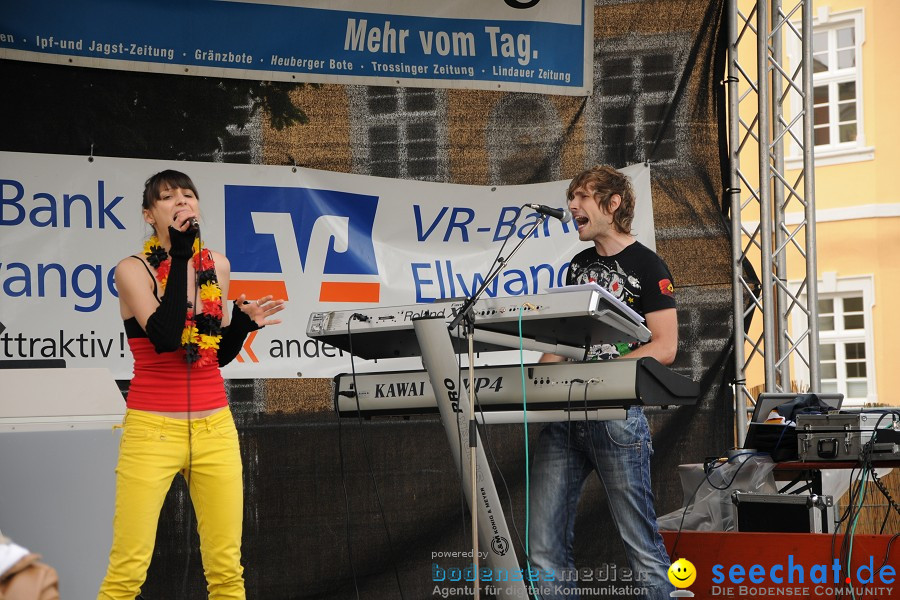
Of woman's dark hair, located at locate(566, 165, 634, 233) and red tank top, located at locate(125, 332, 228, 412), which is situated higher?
woman's dark hair, located at locate(566, 165, 634, 233)

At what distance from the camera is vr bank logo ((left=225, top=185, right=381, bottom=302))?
4621 mm

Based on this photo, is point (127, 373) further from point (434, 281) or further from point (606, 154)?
point (606, 154)

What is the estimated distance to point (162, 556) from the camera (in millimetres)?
4438

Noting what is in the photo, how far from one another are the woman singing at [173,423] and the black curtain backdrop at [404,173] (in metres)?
1.46

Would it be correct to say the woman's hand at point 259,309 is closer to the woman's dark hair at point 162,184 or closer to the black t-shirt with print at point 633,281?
the woman's dark hair at point 162,184

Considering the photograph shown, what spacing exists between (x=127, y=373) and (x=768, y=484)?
277cm

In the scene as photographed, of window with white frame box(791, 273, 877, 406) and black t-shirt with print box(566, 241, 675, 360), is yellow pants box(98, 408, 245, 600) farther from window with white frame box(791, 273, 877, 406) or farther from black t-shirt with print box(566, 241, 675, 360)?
window with white frame box(791, 273, 877, 406)

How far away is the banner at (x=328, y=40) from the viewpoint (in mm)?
4445

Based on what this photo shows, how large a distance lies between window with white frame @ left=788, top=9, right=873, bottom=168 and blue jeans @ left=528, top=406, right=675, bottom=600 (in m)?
12.7

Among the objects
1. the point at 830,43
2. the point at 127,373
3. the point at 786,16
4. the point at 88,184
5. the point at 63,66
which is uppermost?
the point at 830,43

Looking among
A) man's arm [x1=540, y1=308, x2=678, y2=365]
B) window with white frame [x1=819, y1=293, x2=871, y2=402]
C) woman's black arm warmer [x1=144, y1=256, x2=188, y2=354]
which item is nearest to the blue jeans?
man's arm [x1=540, y1=308, x2=678, y2=365]

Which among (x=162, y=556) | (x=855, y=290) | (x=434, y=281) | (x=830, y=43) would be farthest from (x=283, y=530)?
(x=830, y=43)

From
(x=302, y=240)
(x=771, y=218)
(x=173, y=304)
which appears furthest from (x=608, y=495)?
(x=771, y=218)

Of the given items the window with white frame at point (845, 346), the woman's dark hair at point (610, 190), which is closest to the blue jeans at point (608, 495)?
the woman's dark hair at point (610, 190)
